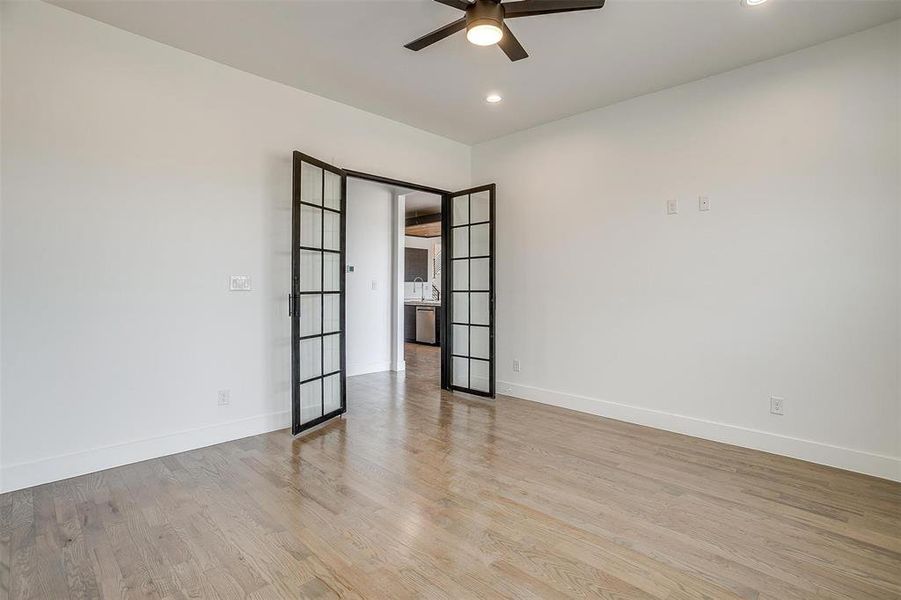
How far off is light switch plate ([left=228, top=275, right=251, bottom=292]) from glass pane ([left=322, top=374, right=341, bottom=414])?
104 cm

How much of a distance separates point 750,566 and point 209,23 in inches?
168

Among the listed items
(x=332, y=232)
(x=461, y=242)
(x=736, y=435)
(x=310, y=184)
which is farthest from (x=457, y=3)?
(x=736, y=435)

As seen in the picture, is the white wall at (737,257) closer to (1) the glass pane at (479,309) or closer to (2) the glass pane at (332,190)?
(1) the glass pane at (479,309)

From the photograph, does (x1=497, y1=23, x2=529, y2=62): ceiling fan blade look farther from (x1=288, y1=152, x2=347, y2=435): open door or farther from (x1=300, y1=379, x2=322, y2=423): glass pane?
(x1=300, y1=379, x2=322, y2=423): glass pane

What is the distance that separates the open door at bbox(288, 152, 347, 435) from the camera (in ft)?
11.5

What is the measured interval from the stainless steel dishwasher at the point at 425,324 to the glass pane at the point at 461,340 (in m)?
3.74

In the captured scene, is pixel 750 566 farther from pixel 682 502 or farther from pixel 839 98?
pixel 839 98

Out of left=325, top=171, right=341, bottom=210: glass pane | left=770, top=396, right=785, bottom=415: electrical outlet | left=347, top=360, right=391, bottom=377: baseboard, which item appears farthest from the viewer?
left=347, top=360, right=391, bottom=377: baseboard

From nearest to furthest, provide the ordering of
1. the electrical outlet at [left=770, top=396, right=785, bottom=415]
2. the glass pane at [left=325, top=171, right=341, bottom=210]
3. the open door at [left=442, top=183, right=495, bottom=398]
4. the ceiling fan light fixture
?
1. the ceiling fan light fixture
2. the electrical outlet at [left=770, top=396, right=785, bottom=415]
3. the glass pane at [left=325, top=171, right=341, bottom=210]
4. the open door at [left=442, top=183, right=495, bottom=398]

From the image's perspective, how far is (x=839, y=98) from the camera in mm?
3027

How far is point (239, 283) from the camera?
3.54 m

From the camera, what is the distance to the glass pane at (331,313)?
156 inches

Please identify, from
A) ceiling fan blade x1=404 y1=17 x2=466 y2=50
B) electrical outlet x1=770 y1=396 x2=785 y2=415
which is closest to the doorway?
ceiling fan blade x1=404 y1=17 x2=466 y2=50

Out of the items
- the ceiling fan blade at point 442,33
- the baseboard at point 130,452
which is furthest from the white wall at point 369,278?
the ceiling fan blade at point 442,33
